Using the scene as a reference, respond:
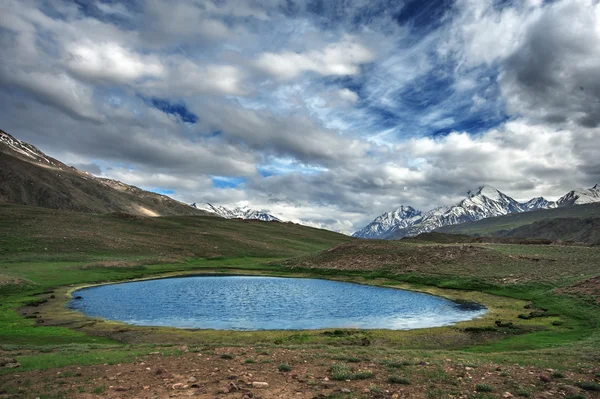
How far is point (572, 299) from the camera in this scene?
178 ft

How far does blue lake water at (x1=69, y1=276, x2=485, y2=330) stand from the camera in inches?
1855

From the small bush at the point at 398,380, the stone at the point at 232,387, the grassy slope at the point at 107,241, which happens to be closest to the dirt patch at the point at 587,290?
the small bush at the point at 398,380

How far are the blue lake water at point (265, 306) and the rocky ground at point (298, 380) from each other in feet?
70.5

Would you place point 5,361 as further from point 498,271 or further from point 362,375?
point 498,271

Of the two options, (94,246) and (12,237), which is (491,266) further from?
(12,237)

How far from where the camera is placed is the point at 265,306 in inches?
2282

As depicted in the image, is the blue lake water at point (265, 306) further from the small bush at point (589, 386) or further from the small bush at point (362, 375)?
the small bush at point (589, 386)

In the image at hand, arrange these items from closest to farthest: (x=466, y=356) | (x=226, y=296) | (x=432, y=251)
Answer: (x=466, y=356), (x=226, y=296), (x=432, y=251)

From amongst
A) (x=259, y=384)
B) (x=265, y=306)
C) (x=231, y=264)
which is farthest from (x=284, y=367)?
(x=231, y=264)

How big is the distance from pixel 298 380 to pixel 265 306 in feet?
128

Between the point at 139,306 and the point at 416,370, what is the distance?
47.6 meters

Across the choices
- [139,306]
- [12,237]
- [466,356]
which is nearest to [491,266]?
[466,356]

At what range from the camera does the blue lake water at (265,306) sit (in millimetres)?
47125

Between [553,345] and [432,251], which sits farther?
[432,251]
